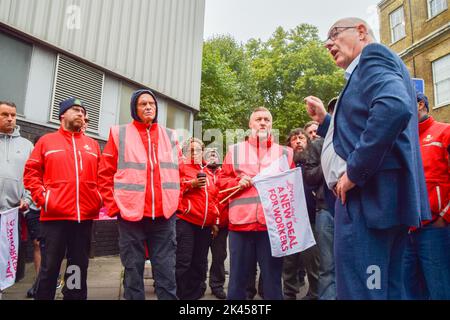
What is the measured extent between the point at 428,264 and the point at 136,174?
8.54 feet

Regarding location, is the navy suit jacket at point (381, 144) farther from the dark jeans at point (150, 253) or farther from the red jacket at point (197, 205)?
the red jacket at point (197, 205)

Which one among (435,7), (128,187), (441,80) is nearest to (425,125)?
(128,187)

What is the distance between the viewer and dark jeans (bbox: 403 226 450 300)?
274cm

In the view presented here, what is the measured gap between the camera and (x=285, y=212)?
334 cm

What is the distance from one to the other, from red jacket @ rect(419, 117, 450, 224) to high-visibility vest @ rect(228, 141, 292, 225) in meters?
1.30

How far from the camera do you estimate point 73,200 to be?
334cm

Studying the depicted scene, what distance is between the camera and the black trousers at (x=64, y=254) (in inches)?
127

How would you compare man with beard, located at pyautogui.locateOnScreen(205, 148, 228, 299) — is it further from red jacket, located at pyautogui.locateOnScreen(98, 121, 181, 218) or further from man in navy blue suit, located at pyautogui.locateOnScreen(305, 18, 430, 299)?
man in navy blue suit, located at pyautogui.locateOnScreen(305, 18, 430, 299)

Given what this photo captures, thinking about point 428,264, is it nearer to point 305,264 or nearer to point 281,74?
point 305,264

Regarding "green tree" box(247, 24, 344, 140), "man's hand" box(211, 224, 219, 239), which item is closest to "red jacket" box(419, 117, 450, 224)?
"man's hand" box(211, 224, 219, 239)

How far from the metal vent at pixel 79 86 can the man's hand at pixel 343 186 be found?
6.19 m

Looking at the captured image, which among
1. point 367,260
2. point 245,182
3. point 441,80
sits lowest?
point 367,260

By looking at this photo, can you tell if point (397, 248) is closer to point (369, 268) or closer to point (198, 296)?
point (369, 268)

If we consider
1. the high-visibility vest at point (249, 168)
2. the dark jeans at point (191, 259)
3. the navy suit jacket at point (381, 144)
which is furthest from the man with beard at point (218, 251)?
the navy suit jacket at point (381, 144)
